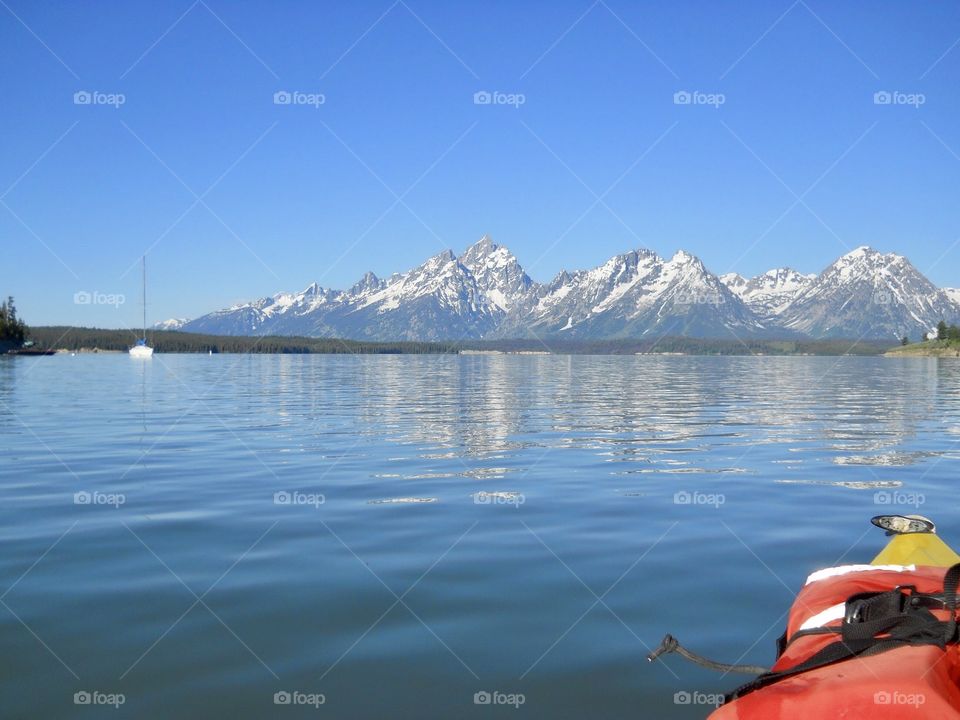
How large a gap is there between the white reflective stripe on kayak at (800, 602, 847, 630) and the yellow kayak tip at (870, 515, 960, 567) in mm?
2183

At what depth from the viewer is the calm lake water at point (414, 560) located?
7.31 m

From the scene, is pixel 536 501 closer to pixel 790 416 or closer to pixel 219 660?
pixel 219 660

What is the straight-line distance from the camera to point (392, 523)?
536 inches

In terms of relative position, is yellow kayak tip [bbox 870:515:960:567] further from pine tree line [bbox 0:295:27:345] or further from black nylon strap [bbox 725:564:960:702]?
pine tree line [bbox 0:295:27:345]

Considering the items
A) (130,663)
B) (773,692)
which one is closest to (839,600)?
(773,692)

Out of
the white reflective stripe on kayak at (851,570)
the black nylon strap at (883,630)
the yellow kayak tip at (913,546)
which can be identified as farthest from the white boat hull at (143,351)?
the black nylon strap at (883,630)

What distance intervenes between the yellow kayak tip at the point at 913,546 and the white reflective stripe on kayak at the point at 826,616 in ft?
7.16

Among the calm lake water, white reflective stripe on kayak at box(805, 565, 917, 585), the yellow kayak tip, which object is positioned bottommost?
the calm lake water

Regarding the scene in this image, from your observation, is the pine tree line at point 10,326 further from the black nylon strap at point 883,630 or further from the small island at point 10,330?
the black nylon strap at point 883,630

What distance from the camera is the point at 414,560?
11.3m

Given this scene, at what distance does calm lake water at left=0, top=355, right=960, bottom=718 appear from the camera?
731 centimetres

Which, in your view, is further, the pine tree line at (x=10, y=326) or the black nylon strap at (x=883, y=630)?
the pine tree line at (x=10, y=326)

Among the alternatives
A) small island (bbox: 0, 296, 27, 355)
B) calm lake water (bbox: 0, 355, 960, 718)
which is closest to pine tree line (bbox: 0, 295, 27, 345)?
small island (bbox: 0, 296, 27, 355)

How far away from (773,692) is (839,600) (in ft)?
4.89
